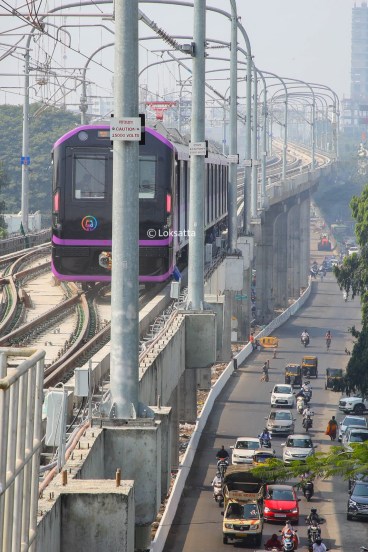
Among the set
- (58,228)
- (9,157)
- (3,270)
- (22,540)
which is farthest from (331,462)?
(9,157)

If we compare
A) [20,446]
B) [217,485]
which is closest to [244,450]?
[217,485]

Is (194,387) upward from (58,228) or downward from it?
downward

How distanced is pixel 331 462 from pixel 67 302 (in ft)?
48.0

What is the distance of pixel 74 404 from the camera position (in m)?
16.6

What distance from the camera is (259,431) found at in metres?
50.5

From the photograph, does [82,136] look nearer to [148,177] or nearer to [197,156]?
[148,177]

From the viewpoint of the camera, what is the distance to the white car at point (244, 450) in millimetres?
41625

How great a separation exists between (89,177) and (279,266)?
86.9 m

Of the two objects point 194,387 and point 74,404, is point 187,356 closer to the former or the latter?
point 74,404

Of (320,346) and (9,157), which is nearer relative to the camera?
(320,346)

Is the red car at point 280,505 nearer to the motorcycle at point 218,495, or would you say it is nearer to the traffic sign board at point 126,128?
the motorcycle at point 218,495

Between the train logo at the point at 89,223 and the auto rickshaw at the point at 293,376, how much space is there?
3940cm

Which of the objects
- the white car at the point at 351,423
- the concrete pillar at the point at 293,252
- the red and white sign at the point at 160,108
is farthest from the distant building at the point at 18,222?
the concrete pillar at the point at 293,252

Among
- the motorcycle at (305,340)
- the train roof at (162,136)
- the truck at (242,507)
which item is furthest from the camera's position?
the motorcycle at (305,340)
